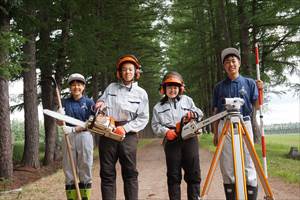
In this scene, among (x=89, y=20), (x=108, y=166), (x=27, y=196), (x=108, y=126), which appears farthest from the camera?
(x=89, y=20)

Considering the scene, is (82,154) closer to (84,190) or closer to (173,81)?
(84,190)

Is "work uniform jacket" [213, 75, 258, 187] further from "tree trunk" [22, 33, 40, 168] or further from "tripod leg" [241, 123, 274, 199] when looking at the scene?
"tree trunk" [22, 33, 40, 168]

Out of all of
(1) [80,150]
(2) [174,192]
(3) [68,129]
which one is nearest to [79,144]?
(1) [80,150]

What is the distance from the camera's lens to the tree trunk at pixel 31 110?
13078 mm

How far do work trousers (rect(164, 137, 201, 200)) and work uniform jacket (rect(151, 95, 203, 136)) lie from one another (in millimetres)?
223

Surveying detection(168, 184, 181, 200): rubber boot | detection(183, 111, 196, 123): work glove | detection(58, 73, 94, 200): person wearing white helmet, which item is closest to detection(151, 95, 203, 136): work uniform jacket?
detection(183, 111, 196, 123): work glove

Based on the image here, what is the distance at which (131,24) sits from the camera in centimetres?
2286

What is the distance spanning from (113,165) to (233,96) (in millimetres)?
1752

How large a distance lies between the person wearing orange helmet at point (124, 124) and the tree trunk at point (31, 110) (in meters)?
8.53

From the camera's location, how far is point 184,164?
5102 millimetres

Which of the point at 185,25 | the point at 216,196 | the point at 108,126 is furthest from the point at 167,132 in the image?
the point at 185,25

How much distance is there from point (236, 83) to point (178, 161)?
4.11ft

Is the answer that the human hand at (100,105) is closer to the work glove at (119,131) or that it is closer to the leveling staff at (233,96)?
the work glove at (119,131)

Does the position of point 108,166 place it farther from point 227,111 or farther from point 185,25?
point 185,25
